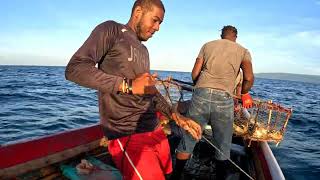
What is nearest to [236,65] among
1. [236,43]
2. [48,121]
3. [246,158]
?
[236,43]

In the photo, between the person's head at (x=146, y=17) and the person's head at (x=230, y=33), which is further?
the person's head at (x=230, y=33)

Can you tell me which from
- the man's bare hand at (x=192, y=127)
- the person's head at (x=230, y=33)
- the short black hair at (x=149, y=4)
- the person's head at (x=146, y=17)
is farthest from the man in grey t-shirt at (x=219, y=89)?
the short black hair at (x=149, y=4)

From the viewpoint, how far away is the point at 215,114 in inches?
190

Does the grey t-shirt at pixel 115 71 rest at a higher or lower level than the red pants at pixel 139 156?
higher

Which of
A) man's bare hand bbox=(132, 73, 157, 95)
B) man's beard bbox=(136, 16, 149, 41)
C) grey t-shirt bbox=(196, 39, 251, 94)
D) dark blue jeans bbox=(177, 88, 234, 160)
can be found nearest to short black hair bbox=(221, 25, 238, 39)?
grey t-shirt bbox=(196, 39, 251, 94)

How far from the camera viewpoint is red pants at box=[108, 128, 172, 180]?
2910mm

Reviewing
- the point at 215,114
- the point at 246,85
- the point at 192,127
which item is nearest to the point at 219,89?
the point at 215,114

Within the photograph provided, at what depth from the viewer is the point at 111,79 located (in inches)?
91.3

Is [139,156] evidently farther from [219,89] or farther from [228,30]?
[228,30]

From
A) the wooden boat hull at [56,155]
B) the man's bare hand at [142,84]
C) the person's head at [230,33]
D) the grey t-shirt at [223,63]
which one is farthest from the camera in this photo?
the person's head at [230,33]

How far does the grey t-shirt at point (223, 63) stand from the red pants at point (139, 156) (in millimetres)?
1954

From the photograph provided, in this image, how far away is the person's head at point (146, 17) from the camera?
2940mm

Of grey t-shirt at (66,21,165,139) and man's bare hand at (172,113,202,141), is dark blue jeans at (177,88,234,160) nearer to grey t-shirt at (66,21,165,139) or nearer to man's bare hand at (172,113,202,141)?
grey t-shirt at (66,21,165,139)

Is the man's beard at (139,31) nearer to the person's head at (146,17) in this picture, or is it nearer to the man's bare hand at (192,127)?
the person's head at (146,17)
